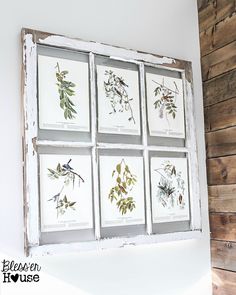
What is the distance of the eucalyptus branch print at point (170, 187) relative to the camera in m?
1.79

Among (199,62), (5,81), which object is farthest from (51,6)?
(199,62)

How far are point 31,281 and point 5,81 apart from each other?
2.34 ft

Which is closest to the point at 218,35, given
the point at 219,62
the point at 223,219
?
the point at 219,62

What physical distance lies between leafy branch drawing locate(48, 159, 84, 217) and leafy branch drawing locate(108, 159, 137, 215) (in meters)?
0.16

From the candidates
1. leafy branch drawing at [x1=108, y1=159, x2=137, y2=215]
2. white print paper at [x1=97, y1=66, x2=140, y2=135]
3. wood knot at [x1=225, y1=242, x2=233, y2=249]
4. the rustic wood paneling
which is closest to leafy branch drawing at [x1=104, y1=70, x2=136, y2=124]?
white print paper at [x1=97, y1=66, x2=140, y2=135]

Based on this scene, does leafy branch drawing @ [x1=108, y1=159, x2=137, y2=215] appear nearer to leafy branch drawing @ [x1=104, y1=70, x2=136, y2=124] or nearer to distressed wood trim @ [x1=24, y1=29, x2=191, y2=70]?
leafy branch drawing @ [x1=104, y1=70, x2=136, y2=124]

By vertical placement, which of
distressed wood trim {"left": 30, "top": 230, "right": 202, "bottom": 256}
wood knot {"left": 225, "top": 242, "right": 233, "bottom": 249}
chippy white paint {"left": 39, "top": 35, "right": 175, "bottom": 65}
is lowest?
wood knot {"left": 225, "top": 242, "right": 233, "bottom": 249}

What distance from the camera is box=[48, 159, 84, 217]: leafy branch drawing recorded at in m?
1.54

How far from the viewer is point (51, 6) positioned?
164 centimetres

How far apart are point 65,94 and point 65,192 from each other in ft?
1.22

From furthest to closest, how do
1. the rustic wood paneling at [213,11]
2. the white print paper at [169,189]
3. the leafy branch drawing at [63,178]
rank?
the rustic wood paneling at [213,11]
the white print paper at [169,189]
the leafy branch drawing at [63,178]

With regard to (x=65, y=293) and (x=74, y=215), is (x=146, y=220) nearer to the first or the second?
(x=74, y=215)

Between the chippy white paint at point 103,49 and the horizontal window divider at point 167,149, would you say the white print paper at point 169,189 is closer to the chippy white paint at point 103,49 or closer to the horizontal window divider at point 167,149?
the horizontal window divider at point 167,149

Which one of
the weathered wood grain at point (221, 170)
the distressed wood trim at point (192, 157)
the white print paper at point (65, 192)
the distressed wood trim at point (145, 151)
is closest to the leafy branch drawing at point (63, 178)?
the white print paper at point (65, 192)
